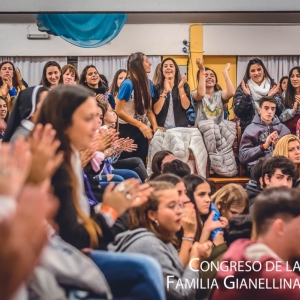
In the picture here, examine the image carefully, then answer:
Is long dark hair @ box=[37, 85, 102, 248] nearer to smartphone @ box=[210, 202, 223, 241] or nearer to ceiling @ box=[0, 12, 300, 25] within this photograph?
smartphone @ box=[210, 202, 223, 241]

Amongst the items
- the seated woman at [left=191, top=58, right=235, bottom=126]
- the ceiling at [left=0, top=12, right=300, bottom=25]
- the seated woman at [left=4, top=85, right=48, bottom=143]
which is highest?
the ceiling at [left=0, top=12, right=300, bottom=25]

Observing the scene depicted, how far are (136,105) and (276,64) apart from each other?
305 centimetres

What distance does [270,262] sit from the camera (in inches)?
43.1

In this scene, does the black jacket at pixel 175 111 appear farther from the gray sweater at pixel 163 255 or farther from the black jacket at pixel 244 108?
the gray sweater at pixel 163 255

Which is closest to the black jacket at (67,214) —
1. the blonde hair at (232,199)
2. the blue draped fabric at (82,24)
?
the blonde hair at (232,199)

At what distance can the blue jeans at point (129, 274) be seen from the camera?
1091 mm

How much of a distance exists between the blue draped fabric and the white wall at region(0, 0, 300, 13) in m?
0.06

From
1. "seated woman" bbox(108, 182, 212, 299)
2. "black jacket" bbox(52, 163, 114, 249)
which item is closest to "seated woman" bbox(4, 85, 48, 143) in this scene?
"black jacket" bbox(52, 163, 114, 249)

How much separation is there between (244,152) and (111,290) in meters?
1.94

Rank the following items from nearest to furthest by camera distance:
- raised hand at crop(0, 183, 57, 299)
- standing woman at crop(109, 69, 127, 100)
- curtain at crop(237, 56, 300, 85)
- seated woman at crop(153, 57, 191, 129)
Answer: raised hand at crop(0, 183, 57, 299)
seated woman at crop(153, 57, 191, 129)
standing woman at crop(109, 69, 127, 100)
curtain at crop(237, 56, 300, 85)

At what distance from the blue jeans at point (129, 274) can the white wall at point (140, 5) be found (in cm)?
197

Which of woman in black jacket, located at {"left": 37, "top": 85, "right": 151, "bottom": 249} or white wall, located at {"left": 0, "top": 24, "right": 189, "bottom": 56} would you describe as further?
white wall, located at {"left": 0, "top": 24, "right": 189, "bottom": 56}

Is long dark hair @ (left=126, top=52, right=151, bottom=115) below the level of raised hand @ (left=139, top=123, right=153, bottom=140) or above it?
above

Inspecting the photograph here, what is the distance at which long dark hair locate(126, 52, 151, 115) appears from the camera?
9.00ft
